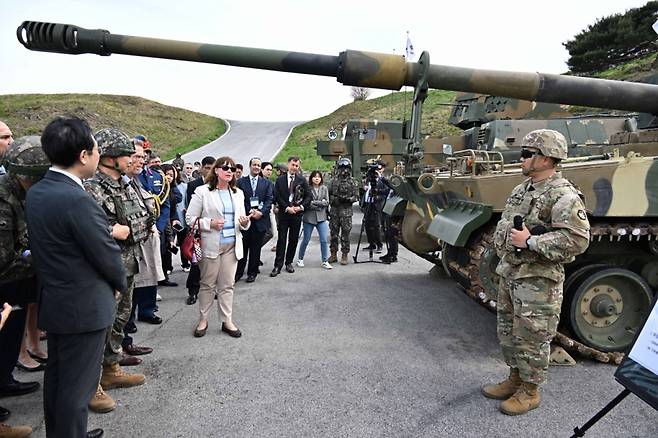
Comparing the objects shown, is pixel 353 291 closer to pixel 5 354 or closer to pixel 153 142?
pixel 5 354

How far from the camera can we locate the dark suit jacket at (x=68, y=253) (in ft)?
7.55

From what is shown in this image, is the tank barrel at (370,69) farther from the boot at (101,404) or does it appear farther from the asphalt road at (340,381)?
the boot at (101,404)

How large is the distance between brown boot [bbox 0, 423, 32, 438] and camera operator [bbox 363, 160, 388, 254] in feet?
21.4

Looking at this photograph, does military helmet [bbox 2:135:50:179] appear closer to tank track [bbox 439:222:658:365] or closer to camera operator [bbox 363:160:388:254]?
tank track [bbox 439:222:658:365]

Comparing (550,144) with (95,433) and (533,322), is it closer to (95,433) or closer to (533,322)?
(533,322)

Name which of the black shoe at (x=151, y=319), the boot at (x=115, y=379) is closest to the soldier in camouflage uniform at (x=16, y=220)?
the boot at (x=115, y=379)

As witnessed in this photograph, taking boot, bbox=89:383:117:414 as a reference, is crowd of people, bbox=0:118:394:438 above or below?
above

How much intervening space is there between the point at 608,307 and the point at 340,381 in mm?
2522

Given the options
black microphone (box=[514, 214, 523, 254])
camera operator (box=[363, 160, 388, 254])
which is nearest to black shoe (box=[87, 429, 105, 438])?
black microphone (box=[514, 214, 523, 254])

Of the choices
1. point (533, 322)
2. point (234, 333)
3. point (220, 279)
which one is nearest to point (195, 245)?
point (220, 279)

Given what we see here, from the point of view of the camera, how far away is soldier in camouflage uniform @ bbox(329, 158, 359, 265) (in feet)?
27.0

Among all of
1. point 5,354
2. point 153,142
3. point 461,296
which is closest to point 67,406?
point 5,354

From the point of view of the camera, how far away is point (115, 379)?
143 inches

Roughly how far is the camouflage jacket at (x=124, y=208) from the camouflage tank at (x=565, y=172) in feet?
3.93
